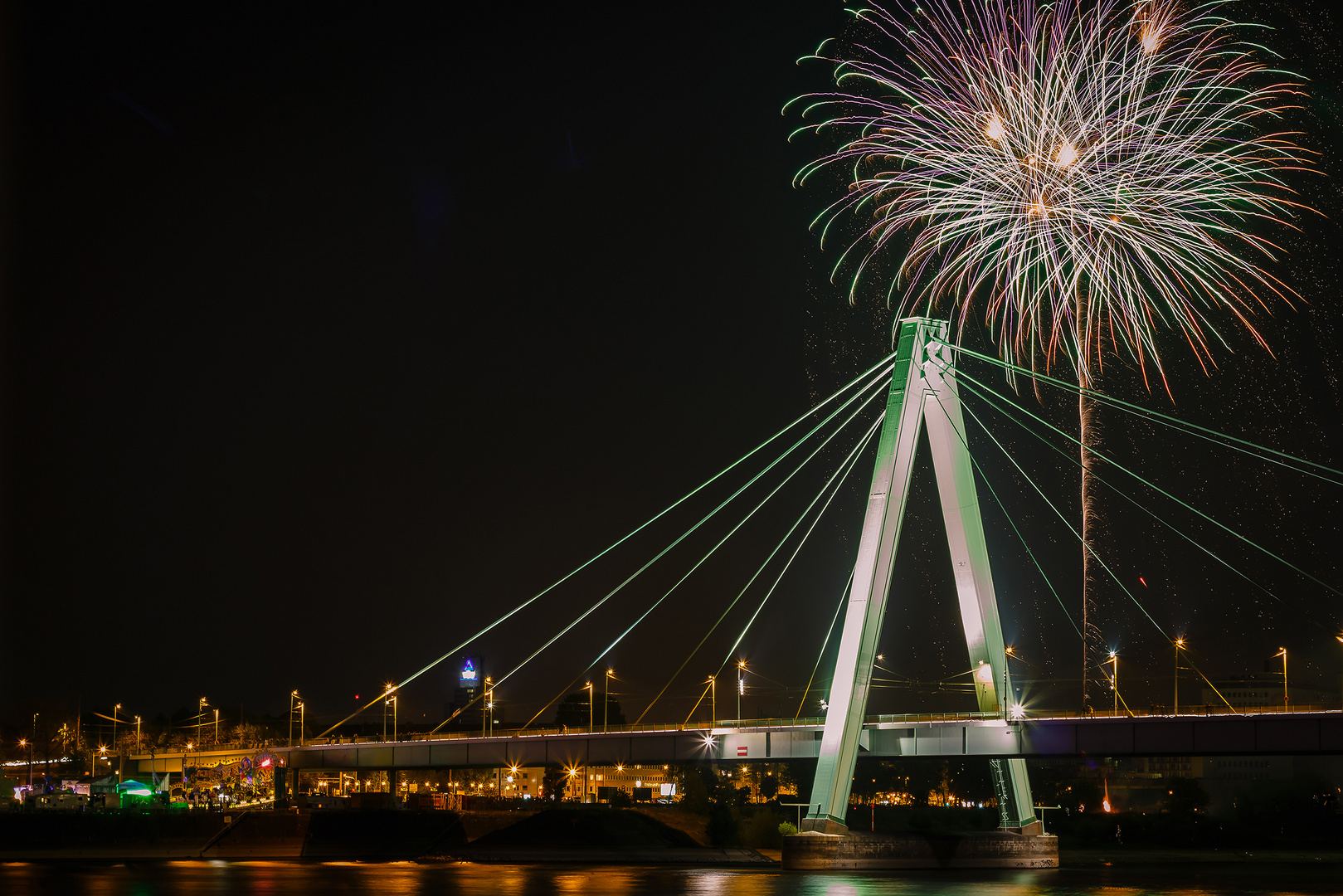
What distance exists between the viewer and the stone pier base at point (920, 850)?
53.7 m

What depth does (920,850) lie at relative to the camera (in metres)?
59.6

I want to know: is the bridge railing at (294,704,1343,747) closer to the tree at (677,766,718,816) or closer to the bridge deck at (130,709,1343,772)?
the bridge deck at (130,709,1343,772)

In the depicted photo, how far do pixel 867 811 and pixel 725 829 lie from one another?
49799 mm

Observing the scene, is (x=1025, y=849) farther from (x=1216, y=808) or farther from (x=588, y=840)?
(x=1216, y=808)

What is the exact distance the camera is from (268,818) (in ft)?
239

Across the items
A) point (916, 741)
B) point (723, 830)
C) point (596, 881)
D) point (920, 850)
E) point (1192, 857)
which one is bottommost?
point (1192, 857)

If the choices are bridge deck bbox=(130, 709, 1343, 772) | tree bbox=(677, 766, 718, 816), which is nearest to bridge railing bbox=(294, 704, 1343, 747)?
bridge deck bbox=(130, 709, 1343, 772)

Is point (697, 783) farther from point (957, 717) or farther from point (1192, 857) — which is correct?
point (957, 717)

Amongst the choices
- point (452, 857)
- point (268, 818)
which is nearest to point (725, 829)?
point (452, 857)

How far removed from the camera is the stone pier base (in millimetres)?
53656

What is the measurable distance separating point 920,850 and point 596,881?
16056 millimetres

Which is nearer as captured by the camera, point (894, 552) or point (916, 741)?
point (894, 552)

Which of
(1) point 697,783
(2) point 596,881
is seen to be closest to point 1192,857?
(2) point 596,881

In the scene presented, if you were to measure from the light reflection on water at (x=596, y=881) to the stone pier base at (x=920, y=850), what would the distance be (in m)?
0.68
